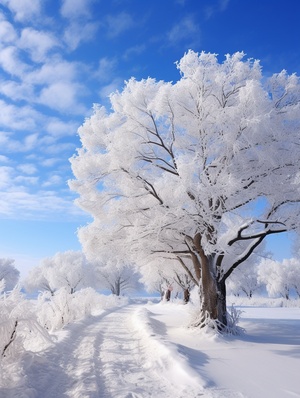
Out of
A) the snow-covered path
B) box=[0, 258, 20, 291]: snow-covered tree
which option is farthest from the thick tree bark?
box=[0, 258, 20, 291]: snow-covered tree

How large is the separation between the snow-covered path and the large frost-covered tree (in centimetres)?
341

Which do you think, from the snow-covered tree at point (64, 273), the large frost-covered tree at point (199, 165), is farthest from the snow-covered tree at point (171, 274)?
the snow-covered tree at point (64, 273)

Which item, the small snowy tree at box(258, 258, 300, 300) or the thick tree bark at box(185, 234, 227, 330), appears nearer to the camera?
the thick tree bark at box(185, 234, 227, 330)

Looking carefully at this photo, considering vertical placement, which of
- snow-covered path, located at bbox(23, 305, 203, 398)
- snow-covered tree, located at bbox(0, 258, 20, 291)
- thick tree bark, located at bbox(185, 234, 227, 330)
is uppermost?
snow-covered tree, located at bbox(0, 258, 20, 291)

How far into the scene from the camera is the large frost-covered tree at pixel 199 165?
838 centimetres

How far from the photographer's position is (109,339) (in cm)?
845

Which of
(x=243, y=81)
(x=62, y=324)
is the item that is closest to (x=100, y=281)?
(x=62, y=324)

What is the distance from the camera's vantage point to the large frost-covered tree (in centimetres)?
838

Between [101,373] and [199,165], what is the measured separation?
18.0ft

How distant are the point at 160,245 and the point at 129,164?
12.0ft

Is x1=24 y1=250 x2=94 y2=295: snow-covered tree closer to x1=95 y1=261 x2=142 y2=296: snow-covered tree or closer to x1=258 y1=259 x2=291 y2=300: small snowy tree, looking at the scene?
x1=95 y1=261 x2=142 y2=296: snow-covered tree

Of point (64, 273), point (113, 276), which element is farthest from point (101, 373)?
point (113, 276)

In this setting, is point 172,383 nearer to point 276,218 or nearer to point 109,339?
point 109,339

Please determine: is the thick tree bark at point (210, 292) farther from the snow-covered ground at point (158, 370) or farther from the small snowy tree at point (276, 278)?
the small snowy tree at point (276, 278)
